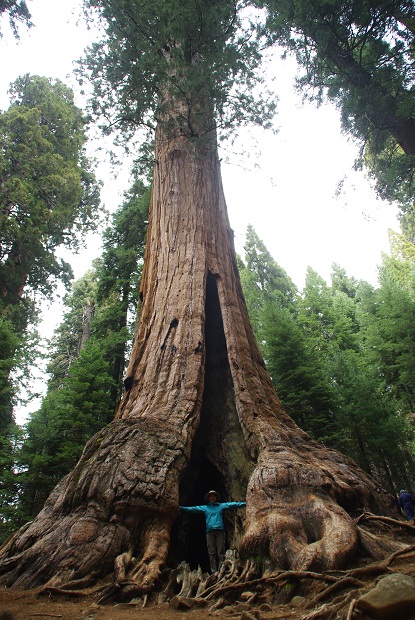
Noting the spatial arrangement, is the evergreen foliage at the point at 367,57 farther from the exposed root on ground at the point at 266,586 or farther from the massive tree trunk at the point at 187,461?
the exposed root on ground at the point at 266,586

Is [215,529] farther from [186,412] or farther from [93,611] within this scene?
[93,611]

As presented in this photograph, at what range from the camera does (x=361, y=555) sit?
9.39 feet

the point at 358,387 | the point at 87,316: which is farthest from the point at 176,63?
the point at 87,316

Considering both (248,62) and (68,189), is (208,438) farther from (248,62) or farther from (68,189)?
(68,189)

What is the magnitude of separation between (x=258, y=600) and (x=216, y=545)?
1.91 m

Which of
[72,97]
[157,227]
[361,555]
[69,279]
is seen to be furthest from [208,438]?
[72,97]

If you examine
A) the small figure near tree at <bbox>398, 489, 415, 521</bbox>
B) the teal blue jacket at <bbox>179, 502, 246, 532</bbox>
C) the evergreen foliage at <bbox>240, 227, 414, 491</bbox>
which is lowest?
the small figure near tree at <bbox>398, 489, 415, 521</bbox>

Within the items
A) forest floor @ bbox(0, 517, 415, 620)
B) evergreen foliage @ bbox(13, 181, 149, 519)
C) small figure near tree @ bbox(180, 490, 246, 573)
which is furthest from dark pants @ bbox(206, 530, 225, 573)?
evergreen foliage @ bbox(13, 181, 149, 519)

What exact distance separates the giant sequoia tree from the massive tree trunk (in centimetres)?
2

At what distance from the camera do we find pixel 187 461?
4.12 metres

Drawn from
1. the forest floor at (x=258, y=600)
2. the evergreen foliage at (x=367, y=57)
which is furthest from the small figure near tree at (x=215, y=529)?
the evergreen foliage at (x=367, y=57)

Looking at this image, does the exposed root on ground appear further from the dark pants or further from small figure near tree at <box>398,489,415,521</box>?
small figure near tree at <box>398,489,415,521</box>

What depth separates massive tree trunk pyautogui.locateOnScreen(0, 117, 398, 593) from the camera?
120 inches

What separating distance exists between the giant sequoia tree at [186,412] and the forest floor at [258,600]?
7.4 inches
